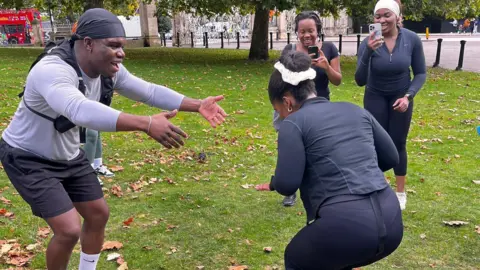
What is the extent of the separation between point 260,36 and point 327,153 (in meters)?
17.1

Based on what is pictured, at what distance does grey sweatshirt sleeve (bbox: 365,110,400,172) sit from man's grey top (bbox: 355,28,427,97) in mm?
2085

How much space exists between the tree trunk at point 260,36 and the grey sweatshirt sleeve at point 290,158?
16577mm

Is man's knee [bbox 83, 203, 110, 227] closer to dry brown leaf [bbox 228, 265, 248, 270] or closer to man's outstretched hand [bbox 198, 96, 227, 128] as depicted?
man's outstretched hand [bbox 198, 96, 227, 128]

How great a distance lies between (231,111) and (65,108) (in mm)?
7925

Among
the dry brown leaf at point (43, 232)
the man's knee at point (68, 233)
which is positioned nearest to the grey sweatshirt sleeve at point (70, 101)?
the man's knee at point (68, 233)

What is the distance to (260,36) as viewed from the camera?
1905cm

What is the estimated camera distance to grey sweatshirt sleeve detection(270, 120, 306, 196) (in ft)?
7.99

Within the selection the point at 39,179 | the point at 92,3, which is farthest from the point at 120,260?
the point at 92,3

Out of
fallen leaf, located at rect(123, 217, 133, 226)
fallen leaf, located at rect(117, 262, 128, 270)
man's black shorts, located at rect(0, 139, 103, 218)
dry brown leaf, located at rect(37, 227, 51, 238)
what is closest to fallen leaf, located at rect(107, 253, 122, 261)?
fallen leaf, located at rect(117, 262, 128, 270)

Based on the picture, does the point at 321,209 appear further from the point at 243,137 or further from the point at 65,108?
the point at 243,137

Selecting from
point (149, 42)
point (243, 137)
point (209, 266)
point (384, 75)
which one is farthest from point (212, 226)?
point (149, 42)

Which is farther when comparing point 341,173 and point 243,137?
point 243,137

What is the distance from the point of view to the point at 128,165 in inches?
271

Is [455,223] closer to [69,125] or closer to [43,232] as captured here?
[69,125]
